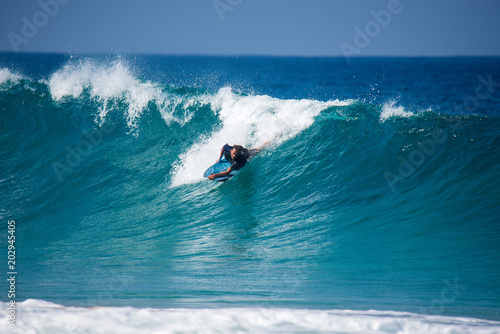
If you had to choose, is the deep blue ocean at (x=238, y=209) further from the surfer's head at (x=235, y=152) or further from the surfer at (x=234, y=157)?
the surfer's head at (x=235, y=152)

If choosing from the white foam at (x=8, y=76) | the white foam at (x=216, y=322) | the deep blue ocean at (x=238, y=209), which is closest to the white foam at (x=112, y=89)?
the deep blue ocean at (x=238, y=209)

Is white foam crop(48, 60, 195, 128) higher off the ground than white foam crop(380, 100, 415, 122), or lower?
higher

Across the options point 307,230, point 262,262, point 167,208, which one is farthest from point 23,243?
point 307,230

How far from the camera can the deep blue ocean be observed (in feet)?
16.4

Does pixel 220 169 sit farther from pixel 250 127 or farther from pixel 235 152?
pixel 250 127

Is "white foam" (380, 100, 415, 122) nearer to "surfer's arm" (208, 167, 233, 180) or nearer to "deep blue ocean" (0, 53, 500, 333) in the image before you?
"deep blue ocean" (0, 53, 500, 333)

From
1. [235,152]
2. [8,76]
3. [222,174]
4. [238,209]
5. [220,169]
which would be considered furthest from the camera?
[8,76]

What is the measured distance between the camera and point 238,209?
30.9ft

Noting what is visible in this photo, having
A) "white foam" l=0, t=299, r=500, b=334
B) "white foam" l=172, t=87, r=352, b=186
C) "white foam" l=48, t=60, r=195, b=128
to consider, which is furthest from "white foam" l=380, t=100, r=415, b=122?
"white foam" l=0, t=299, r=500, b=334

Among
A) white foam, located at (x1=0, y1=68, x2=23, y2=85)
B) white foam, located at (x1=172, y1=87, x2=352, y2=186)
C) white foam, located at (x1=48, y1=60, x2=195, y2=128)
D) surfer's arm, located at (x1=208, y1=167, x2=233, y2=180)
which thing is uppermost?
white foam, located at (x1=0, y1=68, x2=23, y2=85)

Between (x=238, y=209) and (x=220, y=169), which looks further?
(x=220, y=169)

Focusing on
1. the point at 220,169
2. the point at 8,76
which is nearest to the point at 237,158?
the point at 220,169

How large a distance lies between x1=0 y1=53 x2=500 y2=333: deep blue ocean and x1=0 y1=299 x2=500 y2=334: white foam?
24 mm

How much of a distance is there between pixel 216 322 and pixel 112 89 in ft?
45.4
